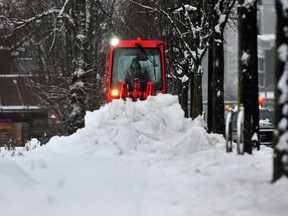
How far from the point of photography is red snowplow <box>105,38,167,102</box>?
53.5ft

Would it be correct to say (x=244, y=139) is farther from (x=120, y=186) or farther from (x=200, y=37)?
(x=200, y=37)

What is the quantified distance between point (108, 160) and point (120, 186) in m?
2.61

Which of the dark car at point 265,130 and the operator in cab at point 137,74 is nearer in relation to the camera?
the operator in cab at point 137,74

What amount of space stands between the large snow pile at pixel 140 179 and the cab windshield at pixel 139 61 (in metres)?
4.22

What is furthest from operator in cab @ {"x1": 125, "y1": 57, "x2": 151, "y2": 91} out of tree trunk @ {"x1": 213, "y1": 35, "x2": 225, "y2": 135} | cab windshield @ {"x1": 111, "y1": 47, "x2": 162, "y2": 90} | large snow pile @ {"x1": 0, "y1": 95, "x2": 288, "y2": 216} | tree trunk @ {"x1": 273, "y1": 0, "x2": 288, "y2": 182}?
tree trunk @ {"x1": 273, "y1": 0, "x2": 288, "y2": 182}

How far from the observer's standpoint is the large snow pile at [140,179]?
6113 mm

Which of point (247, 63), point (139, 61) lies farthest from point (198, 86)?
point (247, 63)

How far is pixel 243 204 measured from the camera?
596cm

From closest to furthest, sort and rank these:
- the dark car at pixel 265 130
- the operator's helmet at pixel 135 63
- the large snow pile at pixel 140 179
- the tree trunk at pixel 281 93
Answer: the large snow pile at pixel 140 179, the tree trunk at pixel 281 93, the operator's helmet at pixel 135 63, the dark car at pixel 265 130

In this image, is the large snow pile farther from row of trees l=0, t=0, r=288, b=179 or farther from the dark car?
→ the dark car

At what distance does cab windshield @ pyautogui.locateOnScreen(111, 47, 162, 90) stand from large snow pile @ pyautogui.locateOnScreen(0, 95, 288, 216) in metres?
4.22

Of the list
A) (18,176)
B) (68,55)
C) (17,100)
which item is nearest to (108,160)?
(18,176)

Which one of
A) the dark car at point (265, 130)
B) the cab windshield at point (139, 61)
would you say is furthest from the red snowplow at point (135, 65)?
the dark car at point (265, 130)

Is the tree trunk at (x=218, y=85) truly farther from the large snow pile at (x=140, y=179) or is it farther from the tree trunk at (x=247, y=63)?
the tree trunk at (x=247, y=63)
